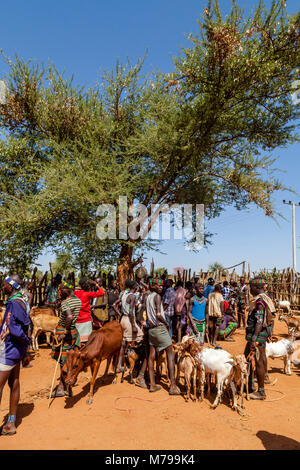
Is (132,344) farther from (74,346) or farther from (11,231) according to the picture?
(11,231)

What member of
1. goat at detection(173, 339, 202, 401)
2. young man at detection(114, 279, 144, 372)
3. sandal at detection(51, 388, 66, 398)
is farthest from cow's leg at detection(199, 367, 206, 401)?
sandal at detection(51, 388, 66, 398)

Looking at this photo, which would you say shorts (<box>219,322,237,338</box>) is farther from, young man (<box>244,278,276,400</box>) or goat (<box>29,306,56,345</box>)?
goat (<box>29,306,56,345</box>)

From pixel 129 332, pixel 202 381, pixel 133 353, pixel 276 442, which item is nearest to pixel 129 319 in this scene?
pixel 129 332

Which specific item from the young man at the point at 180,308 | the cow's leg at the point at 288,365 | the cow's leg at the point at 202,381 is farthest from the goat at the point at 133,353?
the cow's leg at the point at 288,365

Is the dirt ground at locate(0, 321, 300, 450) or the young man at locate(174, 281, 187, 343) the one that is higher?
the young man at locate(174, 281, 187, 343)

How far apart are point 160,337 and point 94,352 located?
131 cm

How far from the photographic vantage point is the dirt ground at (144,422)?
465cm

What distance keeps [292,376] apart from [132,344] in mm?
4074

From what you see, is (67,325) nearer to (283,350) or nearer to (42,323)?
(42,323)

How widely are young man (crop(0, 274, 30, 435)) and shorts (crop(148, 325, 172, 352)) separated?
255cm

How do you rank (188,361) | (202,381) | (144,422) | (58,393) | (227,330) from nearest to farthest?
(144,422) → (202,381) → (188,361) → (58,393) → (227,330)

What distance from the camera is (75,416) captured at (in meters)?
5.54

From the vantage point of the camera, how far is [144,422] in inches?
209

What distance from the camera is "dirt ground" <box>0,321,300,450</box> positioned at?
15.3 feet
